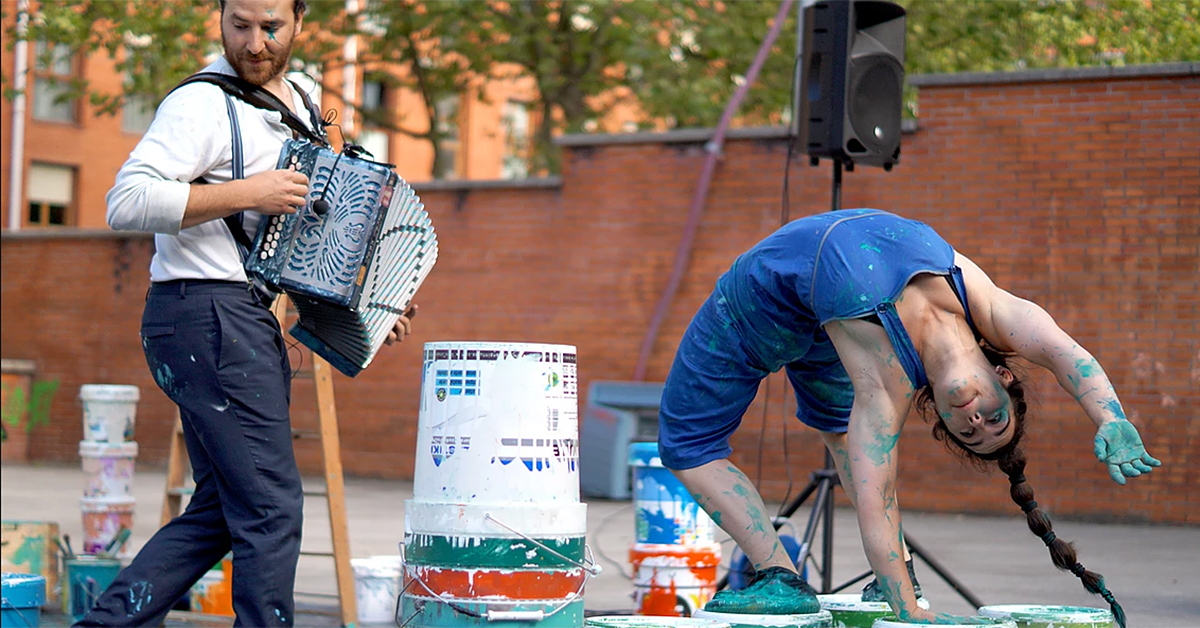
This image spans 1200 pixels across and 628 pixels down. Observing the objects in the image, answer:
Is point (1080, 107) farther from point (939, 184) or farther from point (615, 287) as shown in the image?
point (615, 287)

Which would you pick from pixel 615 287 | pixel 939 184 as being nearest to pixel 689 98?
pixel 615 287

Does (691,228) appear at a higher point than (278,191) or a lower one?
higher

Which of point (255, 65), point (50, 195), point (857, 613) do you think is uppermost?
point (50, 195)

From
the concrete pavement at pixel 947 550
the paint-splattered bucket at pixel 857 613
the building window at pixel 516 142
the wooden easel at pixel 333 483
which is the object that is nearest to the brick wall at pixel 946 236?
the concrete pavement at pixel 947 550

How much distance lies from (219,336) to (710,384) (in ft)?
4.75

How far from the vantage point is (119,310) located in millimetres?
14859

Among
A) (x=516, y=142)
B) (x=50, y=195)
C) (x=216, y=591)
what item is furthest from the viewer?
(x=50, y=195)

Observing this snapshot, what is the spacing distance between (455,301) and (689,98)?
14.5ft

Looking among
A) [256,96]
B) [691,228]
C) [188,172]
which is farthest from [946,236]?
[188,172]

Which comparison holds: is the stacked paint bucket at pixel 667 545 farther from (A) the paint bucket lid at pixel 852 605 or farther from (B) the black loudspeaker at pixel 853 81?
(B) the black loudspeaker at pixel 853 81

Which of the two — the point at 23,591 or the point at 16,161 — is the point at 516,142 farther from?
the point at 23,591

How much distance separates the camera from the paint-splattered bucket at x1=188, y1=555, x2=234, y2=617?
5.32 metres

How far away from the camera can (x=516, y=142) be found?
25047mm

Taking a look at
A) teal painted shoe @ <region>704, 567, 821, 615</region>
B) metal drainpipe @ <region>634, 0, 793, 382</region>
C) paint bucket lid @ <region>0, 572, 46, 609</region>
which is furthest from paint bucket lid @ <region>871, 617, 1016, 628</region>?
metal drainpipe @ <region>634, 0, 793, 382</region>
